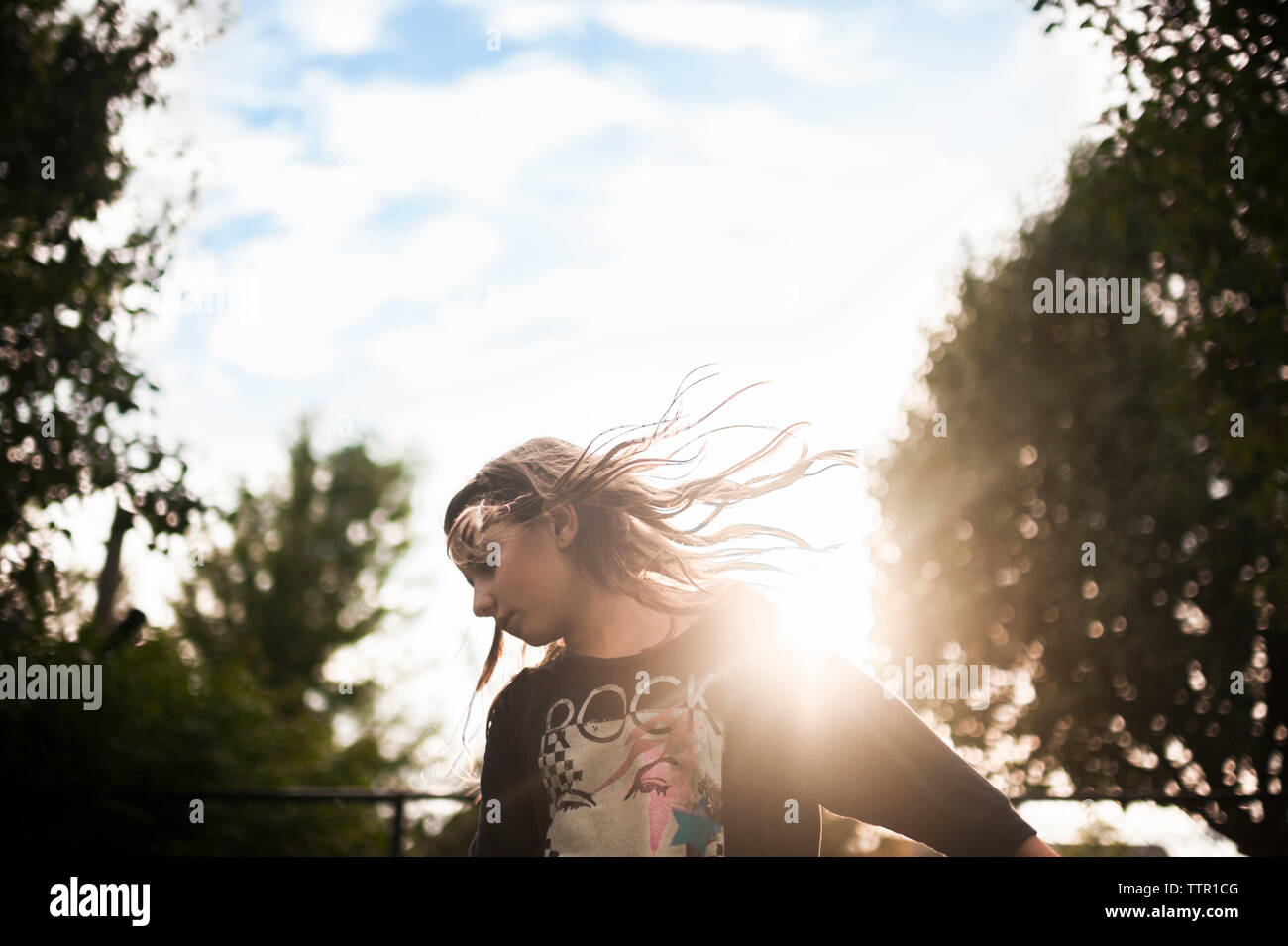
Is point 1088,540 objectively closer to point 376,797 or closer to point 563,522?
point 376,797

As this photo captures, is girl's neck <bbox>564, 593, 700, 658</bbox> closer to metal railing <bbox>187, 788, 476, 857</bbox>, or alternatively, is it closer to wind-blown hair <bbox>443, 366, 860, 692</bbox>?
wind-blown hair <bbox>443, 366, 860, 692</bbox>

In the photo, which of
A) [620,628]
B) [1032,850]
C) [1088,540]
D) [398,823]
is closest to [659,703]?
[620,628]

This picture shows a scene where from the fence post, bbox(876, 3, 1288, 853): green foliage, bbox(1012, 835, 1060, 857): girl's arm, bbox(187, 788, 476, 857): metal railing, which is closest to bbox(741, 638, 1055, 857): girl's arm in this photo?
bbox(1012, 835, 1060, 857): girl's arm

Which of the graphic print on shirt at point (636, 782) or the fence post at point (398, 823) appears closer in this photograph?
the graphic print on shirt at point (636, 782)

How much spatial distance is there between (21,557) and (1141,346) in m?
13.0

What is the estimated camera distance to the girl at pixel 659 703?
186 centimetres

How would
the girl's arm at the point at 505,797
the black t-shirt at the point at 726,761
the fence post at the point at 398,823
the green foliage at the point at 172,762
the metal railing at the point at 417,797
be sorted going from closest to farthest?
the black t-shirt at the point at 726,761 < the girl's arm at the point at 505,797 < the metal railing at the point at 417,797 < the fence post at the point at 398,823 < the green foliage at the point at 172,762

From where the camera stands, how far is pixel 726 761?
2.05 meters

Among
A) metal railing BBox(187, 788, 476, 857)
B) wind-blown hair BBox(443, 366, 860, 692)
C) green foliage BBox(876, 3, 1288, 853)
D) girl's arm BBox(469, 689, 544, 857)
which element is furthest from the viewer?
green foliage BBox(876, 3, 1288, 853)

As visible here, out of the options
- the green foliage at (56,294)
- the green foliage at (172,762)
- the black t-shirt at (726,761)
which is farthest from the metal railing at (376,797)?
the black t-shirt at (726,761)

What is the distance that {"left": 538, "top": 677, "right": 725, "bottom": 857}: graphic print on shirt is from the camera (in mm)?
1984

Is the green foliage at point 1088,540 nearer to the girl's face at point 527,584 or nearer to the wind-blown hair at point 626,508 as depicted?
the wind-blown hair at point 626,508
